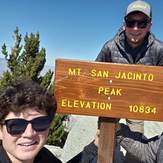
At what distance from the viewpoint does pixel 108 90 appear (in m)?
4.18

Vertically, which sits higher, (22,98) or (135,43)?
(135,43)

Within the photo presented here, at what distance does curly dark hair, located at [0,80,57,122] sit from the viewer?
2.99 m

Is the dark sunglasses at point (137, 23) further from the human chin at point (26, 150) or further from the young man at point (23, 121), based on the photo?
the human chin at point (26, 150)

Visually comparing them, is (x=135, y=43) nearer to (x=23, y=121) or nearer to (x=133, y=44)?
(x=133, y=44)

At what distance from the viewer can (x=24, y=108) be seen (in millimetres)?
3008

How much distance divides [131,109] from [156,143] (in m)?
0.40

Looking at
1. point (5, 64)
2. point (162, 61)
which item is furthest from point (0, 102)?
point (5, 64)

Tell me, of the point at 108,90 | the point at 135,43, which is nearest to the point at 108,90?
the point at 108,90

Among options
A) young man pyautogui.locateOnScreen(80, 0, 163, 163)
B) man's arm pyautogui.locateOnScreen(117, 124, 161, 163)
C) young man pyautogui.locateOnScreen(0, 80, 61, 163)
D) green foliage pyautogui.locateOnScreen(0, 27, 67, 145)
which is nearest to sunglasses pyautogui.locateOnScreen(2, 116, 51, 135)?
young man pyautogui.locateOnScreen(0, 80, 61, 163)

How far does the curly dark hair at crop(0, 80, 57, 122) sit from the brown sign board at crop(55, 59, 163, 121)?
1110 millimetres

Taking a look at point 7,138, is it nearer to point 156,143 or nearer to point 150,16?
point 156,143

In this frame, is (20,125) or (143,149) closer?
(20,125)

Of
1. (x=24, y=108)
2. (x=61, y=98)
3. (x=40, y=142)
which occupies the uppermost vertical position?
(x=61, y=98)

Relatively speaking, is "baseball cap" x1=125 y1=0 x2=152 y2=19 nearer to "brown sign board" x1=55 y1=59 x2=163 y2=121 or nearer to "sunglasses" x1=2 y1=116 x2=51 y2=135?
"brown sign board" x1=55 y1=59 x2=163 y2=121
